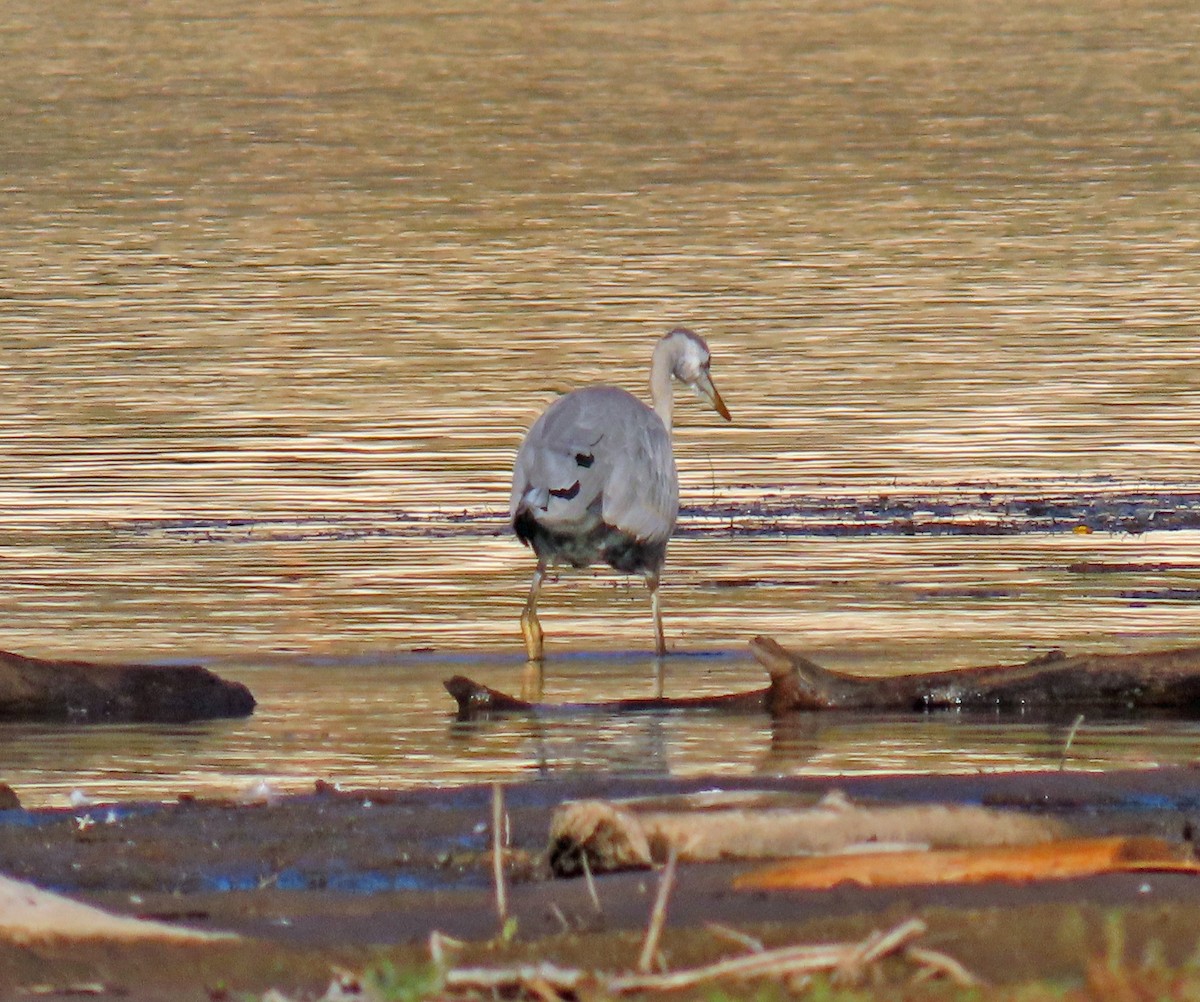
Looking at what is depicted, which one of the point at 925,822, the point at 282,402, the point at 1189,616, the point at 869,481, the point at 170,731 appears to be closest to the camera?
the point at 925,822

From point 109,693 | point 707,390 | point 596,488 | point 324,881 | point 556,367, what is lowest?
point 324,881

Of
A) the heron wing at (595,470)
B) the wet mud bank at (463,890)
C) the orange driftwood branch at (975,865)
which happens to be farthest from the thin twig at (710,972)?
the heron wing at (595,470)

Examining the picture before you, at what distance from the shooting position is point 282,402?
65.3 ft

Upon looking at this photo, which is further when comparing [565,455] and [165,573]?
[165,573]

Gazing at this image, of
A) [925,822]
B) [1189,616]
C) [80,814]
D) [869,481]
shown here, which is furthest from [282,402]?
[925,822]

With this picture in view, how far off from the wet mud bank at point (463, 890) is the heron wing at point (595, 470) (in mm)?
4396

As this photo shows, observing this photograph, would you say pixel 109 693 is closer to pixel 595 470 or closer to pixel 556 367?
pixel 595 470

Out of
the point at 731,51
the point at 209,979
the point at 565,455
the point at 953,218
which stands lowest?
the point at 209,979

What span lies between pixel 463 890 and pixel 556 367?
14.2 metres

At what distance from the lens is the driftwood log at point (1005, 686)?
10.3 meters

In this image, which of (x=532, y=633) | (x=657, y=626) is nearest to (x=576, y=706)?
(x=532, y=633)

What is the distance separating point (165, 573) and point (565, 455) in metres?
2.40

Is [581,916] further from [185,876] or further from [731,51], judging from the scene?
[731,51]

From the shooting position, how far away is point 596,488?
1313 cm
